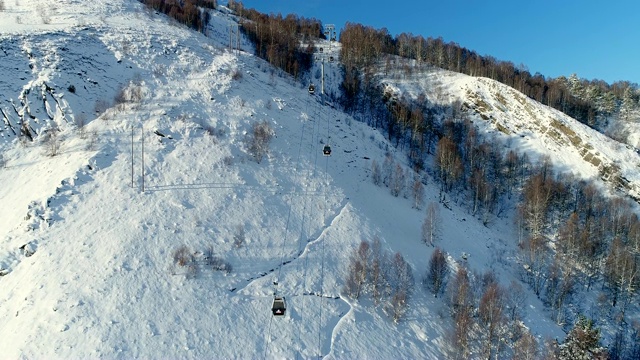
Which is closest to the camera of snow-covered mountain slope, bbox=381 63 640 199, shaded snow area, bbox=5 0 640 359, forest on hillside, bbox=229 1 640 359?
shaded snow area, bbox=5 0 640 359

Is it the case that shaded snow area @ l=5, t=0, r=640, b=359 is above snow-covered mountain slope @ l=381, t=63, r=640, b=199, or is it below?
below

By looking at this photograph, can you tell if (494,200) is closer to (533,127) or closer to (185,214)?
(533,127)

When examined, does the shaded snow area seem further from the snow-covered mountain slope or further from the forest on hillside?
the forest on hillside

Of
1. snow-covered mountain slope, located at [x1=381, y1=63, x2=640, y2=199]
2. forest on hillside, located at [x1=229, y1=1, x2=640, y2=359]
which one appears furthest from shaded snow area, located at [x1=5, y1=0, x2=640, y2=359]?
forest on hillside, located at [x1=229, y1=1, x2=640, y2=359]

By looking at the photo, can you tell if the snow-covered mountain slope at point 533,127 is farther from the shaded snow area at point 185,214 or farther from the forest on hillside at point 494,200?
the forest on hillside at point 494,200

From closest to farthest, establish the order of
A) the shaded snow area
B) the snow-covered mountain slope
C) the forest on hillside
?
the shaded snow area < the forest on hillside < the snow-covered mountain slope

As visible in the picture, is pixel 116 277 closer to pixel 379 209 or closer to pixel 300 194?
pixel 300 194
